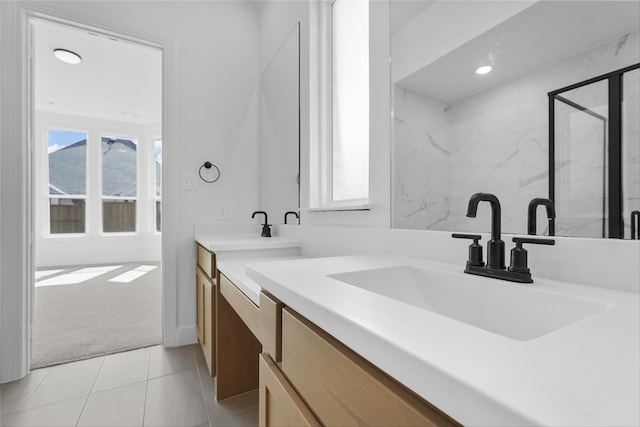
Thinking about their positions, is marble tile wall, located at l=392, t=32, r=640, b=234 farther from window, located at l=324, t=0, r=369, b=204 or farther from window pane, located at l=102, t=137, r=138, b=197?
window pane, located at l=102, t=137, r=138, b=197

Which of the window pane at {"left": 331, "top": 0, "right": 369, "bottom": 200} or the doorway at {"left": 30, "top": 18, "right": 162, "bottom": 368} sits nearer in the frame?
the window pane at {"left": 331, "top": 0, "right": 369, "bottom": 200}

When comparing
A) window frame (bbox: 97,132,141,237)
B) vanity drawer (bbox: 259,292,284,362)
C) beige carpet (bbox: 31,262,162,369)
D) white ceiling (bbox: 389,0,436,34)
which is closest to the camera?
vanity drawer (bbox: 259,292,284,362)

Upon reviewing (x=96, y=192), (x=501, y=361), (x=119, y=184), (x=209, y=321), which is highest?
(x=119, y=184)

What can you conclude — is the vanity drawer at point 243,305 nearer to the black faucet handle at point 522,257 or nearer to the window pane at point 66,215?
the black faucet handle at point 522,257

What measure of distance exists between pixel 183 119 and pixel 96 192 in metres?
4.29

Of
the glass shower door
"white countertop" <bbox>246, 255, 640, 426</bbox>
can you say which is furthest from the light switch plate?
the glass shower door

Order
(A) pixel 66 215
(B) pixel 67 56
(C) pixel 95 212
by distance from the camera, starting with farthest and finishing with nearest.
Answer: (C) pixel 95 212
(A) pixel 66 215
(B) pixel 67 56

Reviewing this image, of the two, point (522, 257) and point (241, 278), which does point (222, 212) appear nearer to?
point (241, 278)

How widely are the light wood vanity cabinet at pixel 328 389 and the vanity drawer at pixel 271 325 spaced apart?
14 mm

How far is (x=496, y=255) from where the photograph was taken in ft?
2.19

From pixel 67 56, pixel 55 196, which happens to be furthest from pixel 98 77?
pixel 55 196

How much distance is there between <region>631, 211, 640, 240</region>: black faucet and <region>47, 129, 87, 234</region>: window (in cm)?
658

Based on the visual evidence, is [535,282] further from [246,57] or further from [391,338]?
[246,57]

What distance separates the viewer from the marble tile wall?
0.67m
